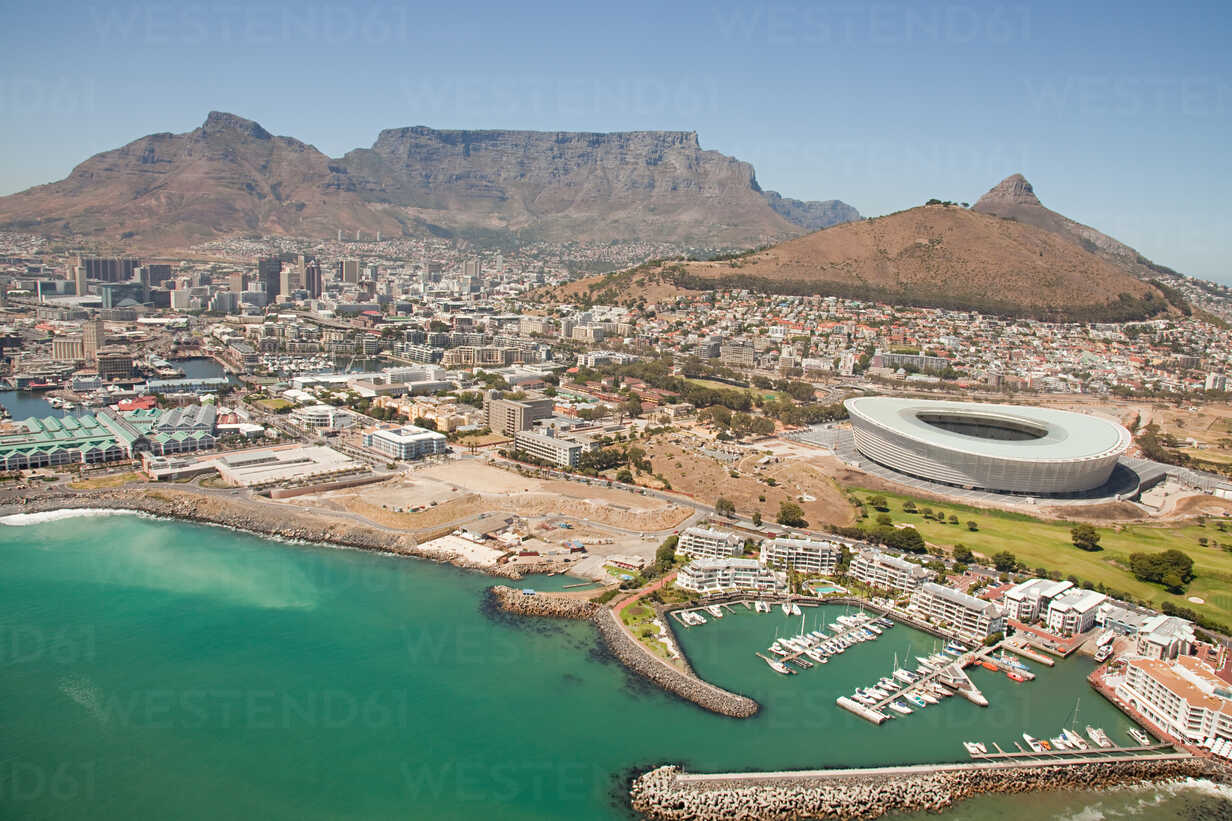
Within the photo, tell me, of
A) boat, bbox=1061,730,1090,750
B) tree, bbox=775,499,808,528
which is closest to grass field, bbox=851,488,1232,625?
tree, bbox=775,499,808,528

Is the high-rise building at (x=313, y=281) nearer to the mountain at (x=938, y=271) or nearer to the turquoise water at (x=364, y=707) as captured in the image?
the mountain at (x=938, y=271)

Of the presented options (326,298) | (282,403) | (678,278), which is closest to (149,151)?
(326,298)

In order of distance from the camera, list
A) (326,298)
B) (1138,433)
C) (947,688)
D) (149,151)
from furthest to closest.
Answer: (149,151)
(326,298)
(1138,433)
(947,688)

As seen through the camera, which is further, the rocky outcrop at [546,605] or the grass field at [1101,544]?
the grass field at [1101,544]

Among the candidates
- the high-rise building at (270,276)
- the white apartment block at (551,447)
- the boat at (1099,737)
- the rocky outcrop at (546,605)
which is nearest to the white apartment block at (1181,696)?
the boat at (1099,737)

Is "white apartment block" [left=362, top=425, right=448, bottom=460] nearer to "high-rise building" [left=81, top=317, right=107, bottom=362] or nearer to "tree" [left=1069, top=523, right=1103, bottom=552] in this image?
"tree" [left=1069, top=523, right=1103, bottom=552]

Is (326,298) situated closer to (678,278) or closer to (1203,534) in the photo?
(678,278)
